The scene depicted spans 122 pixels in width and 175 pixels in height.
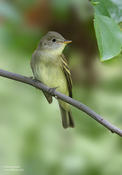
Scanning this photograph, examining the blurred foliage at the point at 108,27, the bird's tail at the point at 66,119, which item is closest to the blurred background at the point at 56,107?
the bird's tail at the point at 66,119

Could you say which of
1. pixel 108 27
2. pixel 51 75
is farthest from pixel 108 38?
pixel 51 75

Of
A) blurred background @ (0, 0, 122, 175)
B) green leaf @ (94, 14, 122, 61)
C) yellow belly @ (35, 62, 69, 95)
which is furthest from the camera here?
yellow belly @ (35, 62, 69, 95)

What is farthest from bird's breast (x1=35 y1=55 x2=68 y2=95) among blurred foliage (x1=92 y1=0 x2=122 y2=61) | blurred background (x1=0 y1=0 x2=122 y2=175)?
blurred foliage (x1=92 y1=0 x2=122 y2=61)

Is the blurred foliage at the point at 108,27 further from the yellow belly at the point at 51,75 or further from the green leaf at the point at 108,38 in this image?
the yellow belly at the point at 51,75

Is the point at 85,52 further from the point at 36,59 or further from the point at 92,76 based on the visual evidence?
the point at 36,59

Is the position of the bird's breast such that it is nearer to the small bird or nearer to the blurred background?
the small bird

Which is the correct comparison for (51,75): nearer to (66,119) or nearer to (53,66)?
(53,66)

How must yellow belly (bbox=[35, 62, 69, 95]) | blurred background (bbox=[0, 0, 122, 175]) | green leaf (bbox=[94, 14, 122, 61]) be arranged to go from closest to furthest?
green leaf (bbox=[94, 14, 122, 61]), blurred background (bbox=[0, 0, 122, 175]), yellow belly (bbox=[35, 62, 69, 95])
